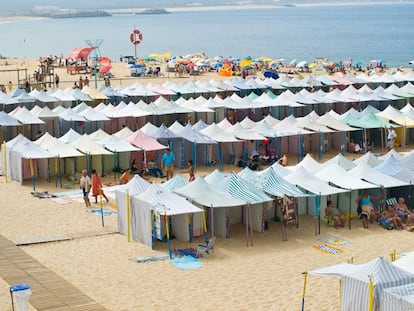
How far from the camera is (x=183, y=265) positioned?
52.9ft

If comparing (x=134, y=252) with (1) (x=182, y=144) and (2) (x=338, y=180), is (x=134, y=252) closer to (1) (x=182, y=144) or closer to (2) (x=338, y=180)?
(2) (x=338, y=180)

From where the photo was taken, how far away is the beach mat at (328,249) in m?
17.3

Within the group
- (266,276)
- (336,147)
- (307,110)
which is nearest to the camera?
(266,276)

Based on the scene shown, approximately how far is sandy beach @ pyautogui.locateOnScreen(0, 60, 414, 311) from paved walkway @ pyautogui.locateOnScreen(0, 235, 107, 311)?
24cm

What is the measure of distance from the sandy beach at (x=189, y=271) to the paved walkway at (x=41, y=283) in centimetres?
24

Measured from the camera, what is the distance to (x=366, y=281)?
475 inches

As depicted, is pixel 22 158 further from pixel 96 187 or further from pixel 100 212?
pixel 100 212

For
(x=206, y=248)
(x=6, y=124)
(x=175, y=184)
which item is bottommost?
(x=206, y=248)

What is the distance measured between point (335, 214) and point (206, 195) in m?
3.63

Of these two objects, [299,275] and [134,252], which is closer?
[299,275]

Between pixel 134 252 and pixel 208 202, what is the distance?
2.08 m

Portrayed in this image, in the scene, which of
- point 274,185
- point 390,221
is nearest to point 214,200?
point 274,185

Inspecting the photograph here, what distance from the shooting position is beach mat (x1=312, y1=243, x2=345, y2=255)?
17297 millimetres

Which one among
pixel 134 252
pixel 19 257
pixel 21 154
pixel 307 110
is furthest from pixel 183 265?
pixel 307 110
